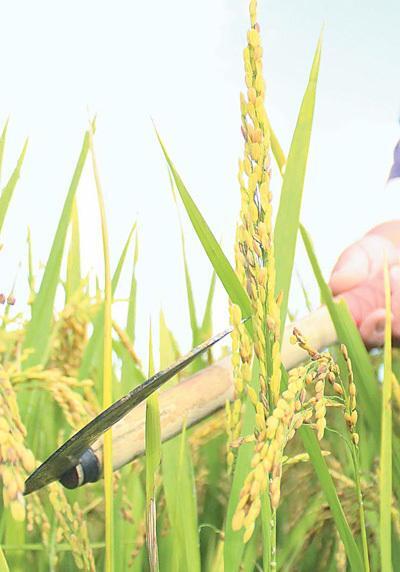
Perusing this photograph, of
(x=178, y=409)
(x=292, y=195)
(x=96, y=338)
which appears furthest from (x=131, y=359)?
(x=292, y=195)

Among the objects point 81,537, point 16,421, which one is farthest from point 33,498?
point 16,421

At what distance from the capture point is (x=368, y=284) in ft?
3.52

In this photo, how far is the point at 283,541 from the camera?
0.99 meters

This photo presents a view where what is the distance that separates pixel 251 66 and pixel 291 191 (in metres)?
0.22

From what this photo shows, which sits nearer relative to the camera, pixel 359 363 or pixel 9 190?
pixel 359 363

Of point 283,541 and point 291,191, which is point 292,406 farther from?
point 283,541

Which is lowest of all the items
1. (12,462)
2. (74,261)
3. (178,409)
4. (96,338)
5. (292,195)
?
A: (12,462)

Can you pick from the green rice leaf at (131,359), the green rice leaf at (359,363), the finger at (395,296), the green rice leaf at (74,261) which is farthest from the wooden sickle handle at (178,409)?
the green rice leaf at (74,261)

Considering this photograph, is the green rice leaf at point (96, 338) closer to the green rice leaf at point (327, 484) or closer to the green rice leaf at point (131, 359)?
the green rice leaf at point (131, 359)

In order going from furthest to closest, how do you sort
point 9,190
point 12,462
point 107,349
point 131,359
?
point 131,359 → point 9,190 → point 107,349 → point 12,462

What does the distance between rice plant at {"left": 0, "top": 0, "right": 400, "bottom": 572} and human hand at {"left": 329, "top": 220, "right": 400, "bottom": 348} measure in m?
0.14

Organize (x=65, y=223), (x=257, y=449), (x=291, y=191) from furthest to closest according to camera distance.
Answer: (x=65, y=223) < (x=291, y=191) < (x=257, y=449)

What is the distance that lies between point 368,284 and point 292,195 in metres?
0.49

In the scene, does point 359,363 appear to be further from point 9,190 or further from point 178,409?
A: point 9,190
